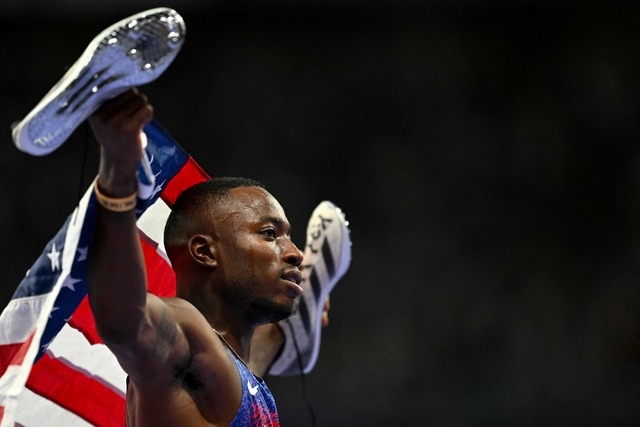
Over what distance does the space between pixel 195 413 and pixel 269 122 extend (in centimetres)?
446

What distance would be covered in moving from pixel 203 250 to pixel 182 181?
388mm

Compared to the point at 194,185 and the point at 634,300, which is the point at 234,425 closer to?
the point at 194,185

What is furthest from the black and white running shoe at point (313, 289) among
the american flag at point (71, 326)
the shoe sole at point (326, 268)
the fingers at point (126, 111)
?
the fingers at point (126, 111)

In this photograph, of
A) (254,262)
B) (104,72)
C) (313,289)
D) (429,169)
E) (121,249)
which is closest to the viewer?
(104,72)

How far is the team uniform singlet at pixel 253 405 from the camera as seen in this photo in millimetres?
2230

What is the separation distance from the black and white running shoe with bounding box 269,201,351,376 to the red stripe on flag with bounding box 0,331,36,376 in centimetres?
114

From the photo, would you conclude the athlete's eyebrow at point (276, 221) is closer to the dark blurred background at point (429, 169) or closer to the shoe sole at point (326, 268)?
the shoe sole at point (326, 268)

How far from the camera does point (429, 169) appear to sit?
6551 mm

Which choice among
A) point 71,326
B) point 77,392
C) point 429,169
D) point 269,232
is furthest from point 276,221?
point 429,169

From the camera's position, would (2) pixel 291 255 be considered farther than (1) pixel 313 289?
No

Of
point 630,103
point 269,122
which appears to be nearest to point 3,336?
point 269,122

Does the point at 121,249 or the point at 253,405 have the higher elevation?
the point at 121,249

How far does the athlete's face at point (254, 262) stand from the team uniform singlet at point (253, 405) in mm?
149

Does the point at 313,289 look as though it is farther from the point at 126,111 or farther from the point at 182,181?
the point at 126,111
